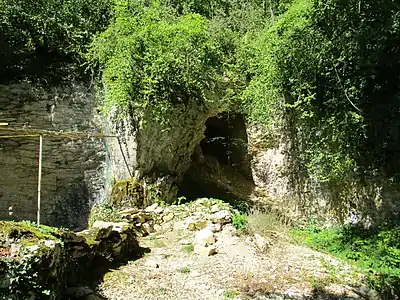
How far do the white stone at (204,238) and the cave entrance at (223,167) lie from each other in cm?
305

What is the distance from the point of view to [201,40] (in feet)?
→ 28.6

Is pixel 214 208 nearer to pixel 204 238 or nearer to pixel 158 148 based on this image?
pixel 204 238

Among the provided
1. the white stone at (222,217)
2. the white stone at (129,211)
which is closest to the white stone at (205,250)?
the white stone at (222,217)

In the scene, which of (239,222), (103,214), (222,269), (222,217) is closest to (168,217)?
(222,217)

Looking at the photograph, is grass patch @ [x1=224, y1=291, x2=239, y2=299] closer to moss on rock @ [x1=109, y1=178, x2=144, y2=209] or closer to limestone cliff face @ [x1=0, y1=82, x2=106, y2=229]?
moss on rock @ [x1=109, y1=178, x2=144, y2=209]

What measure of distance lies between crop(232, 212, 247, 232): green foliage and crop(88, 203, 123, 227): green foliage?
200 centimetres

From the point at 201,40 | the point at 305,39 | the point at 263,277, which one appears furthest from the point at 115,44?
the point at 263,277

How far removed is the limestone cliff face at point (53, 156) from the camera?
7309 mm

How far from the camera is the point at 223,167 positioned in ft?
36.4

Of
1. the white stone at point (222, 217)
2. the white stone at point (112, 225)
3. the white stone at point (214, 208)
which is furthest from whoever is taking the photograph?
the white stone at point (214, 208)

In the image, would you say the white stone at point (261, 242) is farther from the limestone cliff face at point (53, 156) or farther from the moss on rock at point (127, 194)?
the limestone cliff face at point (53, 156)

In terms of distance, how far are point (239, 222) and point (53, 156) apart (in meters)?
3.75

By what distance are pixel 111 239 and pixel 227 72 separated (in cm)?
510

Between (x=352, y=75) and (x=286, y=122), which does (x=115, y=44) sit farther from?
(x=352, y=75)
